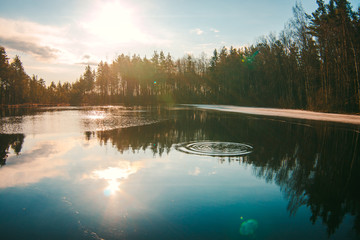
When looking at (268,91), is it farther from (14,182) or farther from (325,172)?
(14,182)

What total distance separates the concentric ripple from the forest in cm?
1867

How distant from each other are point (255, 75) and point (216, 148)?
2239 inches

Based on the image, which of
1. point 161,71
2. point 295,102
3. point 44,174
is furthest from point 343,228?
point 161,71

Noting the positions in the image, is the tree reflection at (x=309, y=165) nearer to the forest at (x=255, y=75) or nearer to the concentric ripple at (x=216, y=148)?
the concentric ripple at (x=216, y=148)

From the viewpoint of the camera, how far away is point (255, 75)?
204 ft

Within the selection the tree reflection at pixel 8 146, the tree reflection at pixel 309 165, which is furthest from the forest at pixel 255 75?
the tree reflection at pixel 8 146

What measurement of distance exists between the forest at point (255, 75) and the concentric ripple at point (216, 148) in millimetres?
18673

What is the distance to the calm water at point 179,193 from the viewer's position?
346 cm

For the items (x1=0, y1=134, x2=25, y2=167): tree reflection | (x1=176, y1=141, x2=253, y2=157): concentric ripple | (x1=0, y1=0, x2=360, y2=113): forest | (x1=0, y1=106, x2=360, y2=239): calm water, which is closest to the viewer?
(x1=0, y1=106, x2=360, y2=239): calm water

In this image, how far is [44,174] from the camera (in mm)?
6105

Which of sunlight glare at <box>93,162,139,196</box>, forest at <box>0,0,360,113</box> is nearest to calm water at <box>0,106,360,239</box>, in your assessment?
sunlight glare at <box>93,162,139,196</box>

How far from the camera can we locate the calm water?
3463mm

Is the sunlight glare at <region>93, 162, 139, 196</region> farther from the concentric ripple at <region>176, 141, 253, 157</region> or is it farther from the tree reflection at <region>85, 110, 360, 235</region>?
the concentric ripple at <region>176, 141, 253, 157</region>

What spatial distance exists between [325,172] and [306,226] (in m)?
3.28
